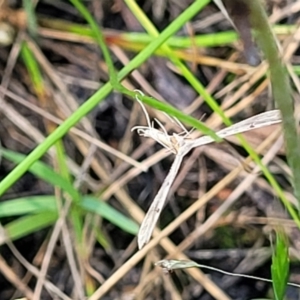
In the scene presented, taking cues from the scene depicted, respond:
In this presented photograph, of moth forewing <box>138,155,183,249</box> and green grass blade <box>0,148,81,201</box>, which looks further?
green grass blade <box>0,148,81,201</box>

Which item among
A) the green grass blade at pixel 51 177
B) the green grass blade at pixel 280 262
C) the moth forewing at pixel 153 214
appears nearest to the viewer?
the green grass blade at pixel 280 262

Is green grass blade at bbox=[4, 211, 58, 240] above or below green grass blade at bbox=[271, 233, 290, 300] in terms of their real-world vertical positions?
below

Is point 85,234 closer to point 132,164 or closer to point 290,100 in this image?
point 132,164

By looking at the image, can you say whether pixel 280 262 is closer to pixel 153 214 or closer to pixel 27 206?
pixel 153 214

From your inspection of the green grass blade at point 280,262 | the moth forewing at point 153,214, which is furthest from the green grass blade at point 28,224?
the green grass blade at point 280,262

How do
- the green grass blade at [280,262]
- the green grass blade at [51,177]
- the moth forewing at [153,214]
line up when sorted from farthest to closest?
the green grass blade at [51,177] → the moth forewing at [153,214] → the green grass blade at [280,262]

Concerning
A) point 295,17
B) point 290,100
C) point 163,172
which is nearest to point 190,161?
point 163,172

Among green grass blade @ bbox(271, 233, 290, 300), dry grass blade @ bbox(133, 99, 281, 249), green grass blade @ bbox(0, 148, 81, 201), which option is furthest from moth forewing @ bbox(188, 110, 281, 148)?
green grass blade @ bbox(0, 148, 81, 201)

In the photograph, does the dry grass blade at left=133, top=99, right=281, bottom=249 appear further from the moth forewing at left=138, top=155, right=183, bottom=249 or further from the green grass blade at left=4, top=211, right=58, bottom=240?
the green grass blade at left=4, top=211, right=58, bottom=240

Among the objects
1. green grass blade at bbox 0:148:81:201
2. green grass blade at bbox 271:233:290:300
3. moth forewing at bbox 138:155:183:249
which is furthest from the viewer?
green grass blade at bbox 0:148:81:201

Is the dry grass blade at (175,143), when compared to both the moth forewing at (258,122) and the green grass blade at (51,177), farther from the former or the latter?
the green grass blade at (51,177)

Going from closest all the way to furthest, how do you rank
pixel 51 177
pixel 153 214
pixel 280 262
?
pixel 280 262
pixel 153 214
pixel 51 177

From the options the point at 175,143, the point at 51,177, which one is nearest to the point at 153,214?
the point at 175,143
